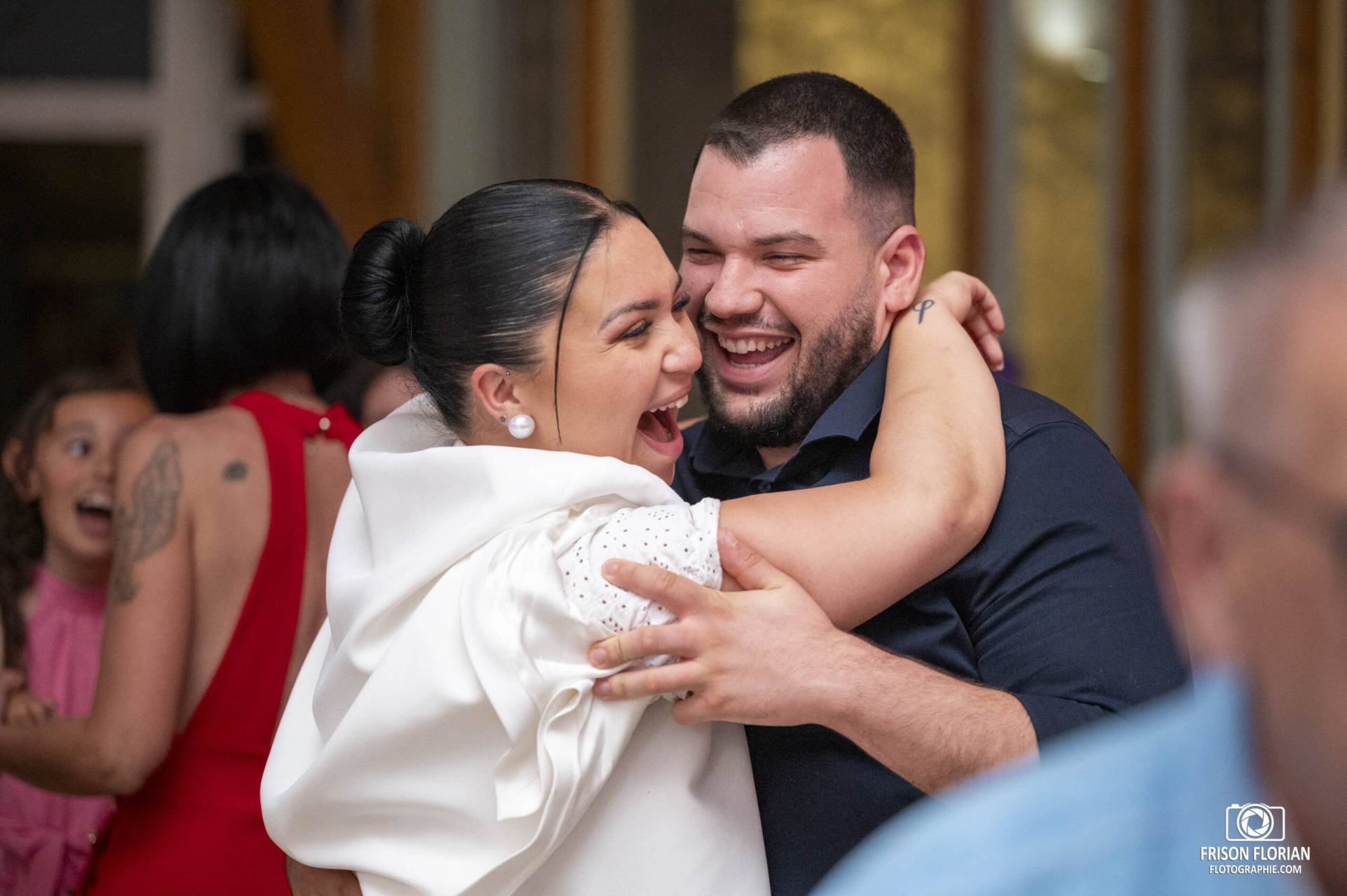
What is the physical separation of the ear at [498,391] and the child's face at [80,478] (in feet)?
3.89

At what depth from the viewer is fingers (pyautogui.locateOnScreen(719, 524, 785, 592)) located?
4.70ft

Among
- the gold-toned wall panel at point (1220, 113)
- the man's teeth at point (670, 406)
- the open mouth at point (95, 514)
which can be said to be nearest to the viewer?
the man's teeth at point (670, 406)

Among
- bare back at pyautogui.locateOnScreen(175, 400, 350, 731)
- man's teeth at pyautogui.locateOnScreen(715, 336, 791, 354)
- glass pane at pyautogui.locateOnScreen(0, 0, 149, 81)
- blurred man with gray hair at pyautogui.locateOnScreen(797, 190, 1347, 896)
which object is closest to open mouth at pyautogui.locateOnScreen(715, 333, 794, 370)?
man's teeth at pyautogui.locateOnScreen(715, 336, 791, 354)

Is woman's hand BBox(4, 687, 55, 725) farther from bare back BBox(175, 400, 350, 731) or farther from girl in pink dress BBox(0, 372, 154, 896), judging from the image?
bare back BBox(175, 400, 350, 731)

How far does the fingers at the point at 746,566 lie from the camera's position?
56.4 inches

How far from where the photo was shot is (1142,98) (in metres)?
5.45

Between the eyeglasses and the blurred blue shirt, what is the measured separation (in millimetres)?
121

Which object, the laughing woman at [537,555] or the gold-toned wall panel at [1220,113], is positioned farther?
the gold-toned wall panel at [1220,113]

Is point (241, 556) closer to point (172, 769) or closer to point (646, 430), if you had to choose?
point (172, 769)

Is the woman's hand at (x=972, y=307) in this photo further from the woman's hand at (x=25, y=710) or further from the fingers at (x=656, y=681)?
the woman's hand at (x=25, y=710)

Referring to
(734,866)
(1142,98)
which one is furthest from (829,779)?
(1142,98)

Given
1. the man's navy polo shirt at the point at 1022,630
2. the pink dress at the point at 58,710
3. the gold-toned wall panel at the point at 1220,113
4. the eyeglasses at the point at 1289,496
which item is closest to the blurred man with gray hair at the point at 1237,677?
the eyeglasses at the point at 1289,496

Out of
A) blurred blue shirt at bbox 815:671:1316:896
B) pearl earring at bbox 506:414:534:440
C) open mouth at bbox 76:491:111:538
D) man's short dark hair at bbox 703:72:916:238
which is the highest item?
man's short dark hair at bbox 703:72:916:238

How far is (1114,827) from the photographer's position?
75 cm
